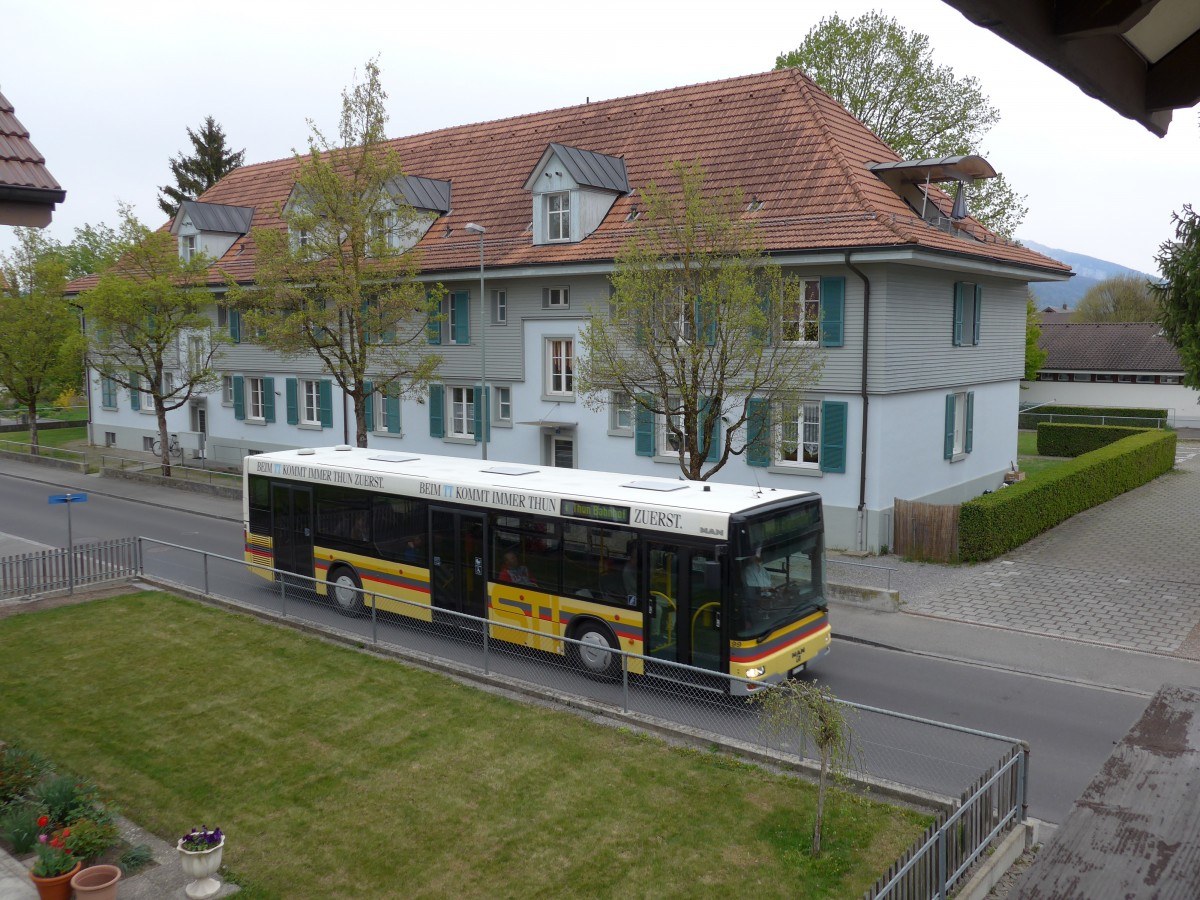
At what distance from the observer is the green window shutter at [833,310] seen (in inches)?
885

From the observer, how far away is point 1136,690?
13930 millimetres

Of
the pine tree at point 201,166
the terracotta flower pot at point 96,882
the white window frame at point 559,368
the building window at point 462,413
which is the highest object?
the pine tree at point 201,166

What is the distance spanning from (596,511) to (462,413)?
55.7 feet

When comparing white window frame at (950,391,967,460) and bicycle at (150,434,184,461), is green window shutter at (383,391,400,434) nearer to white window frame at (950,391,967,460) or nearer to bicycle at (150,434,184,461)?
bicycle at (150,434,184,461)

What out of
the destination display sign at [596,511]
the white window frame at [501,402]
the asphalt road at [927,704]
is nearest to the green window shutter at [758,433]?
the asphalt road at [927,704]

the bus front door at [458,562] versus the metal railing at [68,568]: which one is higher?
the bus front door at [458,562]

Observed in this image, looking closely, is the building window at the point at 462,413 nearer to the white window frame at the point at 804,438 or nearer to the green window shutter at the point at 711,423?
the green window shutter at the point at 711,423

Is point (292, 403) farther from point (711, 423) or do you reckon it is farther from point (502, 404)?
point (711, 423)

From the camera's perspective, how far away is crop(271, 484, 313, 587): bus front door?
712 inches

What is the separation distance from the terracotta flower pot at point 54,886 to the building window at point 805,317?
15650 millimetres

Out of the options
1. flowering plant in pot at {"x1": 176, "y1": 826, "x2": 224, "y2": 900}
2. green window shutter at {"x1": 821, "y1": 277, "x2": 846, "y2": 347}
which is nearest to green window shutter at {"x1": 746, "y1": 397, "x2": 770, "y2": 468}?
green window shutter at {"x1": 821, "y1": 277, "x2": 846, "y2": 347}

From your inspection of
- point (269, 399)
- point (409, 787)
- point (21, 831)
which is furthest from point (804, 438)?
point (269, 399)

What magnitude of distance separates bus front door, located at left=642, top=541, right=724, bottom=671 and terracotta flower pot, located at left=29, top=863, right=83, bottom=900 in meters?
7.13

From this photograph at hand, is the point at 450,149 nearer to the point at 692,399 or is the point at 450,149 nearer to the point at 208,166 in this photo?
the point at 692,399
